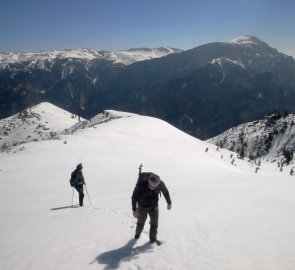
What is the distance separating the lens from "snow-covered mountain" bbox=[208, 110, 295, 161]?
3402 inches

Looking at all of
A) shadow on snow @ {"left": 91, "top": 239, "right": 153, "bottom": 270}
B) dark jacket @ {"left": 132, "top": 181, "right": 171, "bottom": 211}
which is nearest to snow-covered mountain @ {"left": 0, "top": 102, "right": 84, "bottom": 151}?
dark jacket @ {"left": 132, "top": 181, "right": 171, "bottom": 211}

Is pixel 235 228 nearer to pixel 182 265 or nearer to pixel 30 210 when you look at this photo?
pixel 182 265

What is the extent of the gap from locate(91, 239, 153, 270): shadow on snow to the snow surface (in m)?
0.03

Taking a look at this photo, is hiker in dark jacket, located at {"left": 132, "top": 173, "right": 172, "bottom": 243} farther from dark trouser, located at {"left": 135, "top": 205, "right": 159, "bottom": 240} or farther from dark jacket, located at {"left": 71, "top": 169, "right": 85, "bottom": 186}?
dark jacket, located at {"left": 71, "top": 169, "right": 85, "bottom": 186}

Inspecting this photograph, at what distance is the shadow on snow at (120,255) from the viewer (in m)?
9.28

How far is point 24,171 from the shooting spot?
26484mm

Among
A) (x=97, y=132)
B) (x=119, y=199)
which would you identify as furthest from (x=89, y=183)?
(x=97, y=132)

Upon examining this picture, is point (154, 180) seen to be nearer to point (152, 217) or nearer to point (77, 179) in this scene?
point (152, 217)

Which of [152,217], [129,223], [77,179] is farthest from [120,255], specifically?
[77,179]

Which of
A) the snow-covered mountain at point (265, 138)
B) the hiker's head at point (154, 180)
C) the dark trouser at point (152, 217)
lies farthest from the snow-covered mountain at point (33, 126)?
the hiker's head at point (154, 180)

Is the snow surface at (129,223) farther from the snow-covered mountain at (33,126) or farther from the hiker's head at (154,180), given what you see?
the snow-covered mountain at (33,126)

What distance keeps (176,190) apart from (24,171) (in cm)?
1197

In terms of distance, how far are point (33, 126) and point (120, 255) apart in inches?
4340

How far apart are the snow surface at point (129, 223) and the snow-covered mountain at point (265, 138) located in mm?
61304
